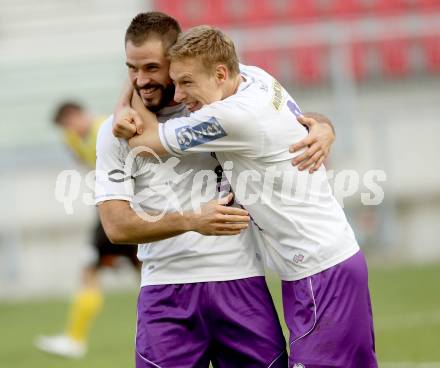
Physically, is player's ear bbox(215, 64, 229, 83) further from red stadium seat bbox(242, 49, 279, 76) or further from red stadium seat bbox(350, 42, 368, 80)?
red stadium seat bbox(350, 42, 368, 80)

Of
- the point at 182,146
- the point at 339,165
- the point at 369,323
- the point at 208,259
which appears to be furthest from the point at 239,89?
the point at 339,165

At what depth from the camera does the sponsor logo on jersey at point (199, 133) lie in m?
4.27

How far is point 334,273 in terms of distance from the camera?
4.40 metres

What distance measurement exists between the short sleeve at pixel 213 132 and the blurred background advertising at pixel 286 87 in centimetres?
876

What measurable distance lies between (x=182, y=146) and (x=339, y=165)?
413 inches

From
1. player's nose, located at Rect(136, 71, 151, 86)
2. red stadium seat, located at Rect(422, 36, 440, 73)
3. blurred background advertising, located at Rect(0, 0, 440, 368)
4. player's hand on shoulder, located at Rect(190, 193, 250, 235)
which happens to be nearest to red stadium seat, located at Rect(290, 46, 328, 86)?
blurred background advertising, located at Rect(0, 0, 440, 368)

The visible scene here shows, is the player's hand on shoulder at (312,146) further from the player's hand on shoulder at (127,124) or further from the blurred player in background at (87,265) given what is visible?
the blurred player in background at (87,265)

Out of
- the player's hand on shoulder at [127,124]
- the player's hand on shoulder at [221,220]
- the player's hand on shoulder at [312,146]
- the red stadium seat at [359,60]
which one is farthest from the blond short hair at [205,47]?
the red stadium seat at [359,60]

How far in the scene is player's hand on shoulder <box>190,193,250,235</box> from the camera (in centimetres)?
417

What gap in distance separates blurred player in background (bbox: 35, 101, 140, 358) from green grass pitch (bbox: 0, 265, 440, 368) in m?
0.12

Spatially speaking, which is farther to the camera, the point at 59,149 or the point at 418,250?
the point at 59,149

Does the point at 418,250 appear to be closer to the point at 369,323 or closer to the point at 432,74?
the point at 432,74

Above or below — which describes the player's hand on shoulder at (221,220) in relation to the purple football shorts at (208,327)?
above

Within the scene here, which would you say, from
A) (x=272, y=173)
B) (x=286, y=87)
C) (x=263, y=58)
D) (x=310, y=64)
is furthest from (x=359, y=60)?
(x=272, y=173)
